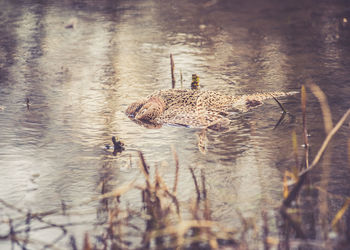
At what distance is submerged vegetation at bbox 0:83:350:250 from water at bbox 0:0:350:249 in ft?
0.51

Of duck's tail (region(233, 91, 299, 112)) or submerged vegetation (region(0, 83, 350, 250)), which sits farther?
duck's tail (region(233, 91, 299, 112))

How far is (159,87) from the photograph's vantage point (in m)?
9.38

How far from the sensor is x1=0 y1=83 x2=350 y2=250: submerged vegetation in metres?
4.24

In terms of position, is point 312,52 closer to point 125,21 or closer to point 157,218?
point 125,21

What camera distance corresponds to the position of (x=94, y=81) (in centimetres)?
972

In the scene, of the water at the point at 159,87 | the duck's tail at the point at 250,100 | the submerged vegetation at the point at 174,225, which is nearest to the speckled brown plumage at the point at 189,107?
the duck's tail at the point at 250,100

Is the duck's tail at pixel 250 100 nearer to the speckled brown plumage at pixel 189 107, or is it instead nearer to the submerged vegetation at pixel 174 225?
the speckled brown plumage at pixel 189 107

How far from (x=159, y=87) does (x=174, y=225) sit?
487cm

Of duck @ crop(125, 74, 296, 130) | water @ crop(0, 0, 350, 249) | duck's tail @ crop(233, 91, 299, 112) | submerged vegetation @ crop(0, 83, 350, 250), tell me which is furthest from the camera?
duck's tail @ crop(233, 91, 299, 112)

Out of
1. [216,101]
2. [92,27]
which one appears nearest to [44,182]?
[216,101]

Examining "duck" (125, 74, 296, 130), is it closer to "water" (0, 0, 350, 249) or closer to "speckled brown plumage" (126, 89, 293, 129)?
"speckled brown plumage" (126, 89, 293, 129)

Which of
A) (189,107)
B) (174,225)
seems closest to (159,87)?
(189,107)

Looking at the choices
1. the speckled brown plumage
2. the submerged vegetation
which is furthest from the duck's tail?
the submerged vegetation

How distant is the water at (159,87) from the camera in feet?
19.0
